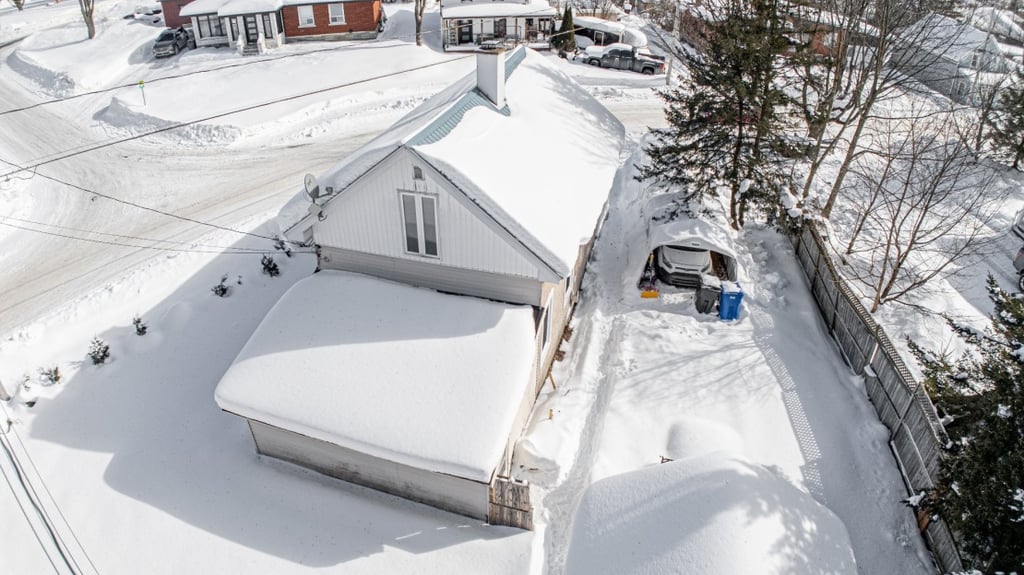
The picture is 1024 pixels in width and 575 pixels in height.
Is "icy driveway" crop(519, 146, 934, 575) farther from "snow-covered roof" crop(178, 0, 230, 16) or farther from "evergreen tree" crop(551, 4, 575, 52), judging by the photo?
"snow-covered roof" crop(178, 0, 230, 16)

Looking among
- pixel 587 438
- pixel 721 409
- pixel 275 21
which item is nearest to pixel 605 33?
pixel 275 21

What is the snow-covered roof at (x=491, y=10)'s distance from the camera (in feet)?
128

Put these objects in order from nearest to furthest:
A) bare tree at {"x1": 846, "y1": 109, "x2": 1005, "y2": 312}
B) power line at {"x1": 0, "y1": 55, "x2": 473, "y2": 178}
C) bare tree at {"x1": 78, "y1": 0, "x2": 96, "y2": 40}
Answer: bare tree at {"x1": 846, "y1": 109, "x2": 1005, "y2": 312} → power line at {"x1": 0, "y1": 55, "x2": 473, "y2": 178} → bare tree at {"x1": 78, "y1": 0, "x2": 96, "y2": 40}

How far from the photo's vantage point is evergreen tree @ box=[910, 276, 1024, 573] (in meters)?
8.28

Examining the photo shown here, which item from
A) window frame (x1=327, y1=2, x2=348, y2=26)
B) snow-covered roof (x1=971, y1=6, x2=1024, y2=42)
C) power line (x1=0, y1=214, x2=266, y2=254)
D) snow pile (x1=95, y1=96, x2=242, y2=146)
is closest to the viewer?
power line (x1=0, y1=214, x2=266, y2=254)

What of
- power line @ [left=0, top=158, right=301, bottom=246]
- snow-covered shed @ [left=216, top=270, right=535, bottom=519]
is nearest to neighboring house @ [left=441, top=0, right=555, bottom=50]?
power line @ [left=0, top=158, right=301, bottom=246]

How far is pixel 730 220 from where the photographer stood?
2161cm

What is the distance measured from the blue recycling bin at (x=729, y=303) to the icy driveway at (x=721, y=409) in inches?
9.4

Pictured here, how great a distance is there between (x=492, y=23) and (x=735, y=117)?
25.3 m

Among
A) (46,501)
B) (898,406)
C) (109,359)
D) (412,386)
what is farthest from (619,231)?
(46,501)

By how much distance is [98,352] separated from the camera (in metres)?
14.8

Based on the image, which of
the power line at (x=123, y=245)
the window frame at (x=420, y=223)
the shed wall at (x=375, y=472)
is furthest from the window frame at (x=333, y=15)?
the shed wall at (x=375, y=472)

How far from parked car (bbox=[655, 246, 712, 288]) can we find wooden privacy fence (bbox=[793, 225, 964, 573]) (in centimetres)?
338

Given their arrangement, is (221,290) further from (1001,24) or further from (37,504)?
(1001,24)
